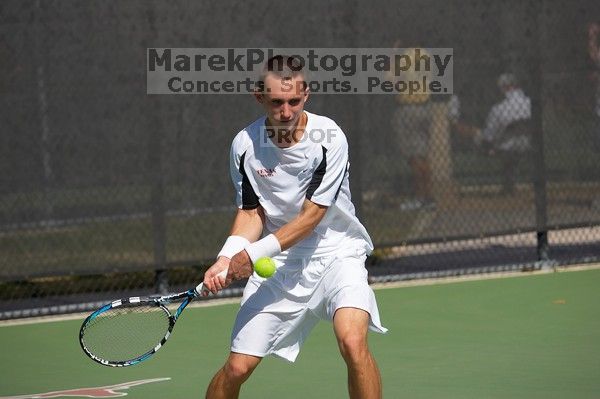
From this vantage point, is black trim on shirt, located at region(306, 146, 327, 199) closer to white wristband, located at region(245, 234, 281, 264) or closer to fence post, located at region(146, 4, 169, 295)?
white wristband, located at region(245, 234, 281, 264)

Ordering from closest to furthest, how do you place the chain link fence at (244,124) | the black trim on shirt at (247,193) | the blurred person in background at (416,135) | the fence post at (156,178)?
the black trim on shirt at (247,193) → the chain link fence at (244,124) → the fence post at (156,178) → the blurred person in background at (416,135)

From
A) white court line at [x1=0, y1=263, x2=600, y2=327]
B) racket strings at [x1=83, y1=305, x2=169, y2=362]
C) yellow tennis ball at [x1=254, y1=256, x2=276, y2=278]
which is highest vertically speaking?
yellow tennis ball at [x1=254, y1=256, x2=276, y2=278]

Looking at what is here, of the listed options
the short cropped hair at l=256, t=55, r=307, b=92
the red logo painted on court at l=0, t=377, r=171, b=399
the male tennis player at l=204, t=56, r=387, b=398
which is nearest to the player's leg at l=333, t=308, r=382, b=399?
the male tennis player at l=204, t=56, r=387, b=398

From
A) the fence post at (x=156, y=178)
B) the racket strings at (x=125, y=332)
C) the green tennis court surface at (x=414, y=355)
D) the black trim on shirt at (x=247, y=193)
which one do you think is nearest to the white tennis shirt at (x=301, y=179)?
the black trim on shirt at (x=247, y=193)

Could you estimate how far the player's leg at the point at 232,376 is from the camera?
5.55 m

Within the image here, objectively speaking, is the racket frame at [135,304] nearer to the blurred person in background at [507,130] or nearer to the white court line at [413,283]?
the white court line at [413,283]

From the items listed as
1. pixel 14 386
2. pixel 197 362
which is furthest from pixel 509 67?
pixel 14 386

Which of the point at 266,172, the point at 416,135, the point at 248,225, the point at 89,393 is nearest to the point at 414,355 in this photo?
the point at 89,393

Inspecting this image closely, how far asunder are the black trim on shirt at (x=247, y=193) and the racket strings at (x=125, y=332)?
57 centimetres

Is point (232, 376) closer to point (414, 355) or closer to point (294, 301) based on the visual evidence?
point (294, 301)

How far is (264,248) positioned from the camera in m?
5.55

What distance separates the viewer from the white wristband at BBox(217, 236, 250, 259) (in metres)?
5.60

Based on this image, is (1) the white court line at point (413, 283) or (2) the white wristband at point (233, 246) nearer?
(2) the white wristband at point (233, 246)

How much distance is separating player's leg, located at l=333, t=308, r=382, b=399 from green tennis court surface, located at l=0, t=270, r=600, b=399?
4.46 ft
